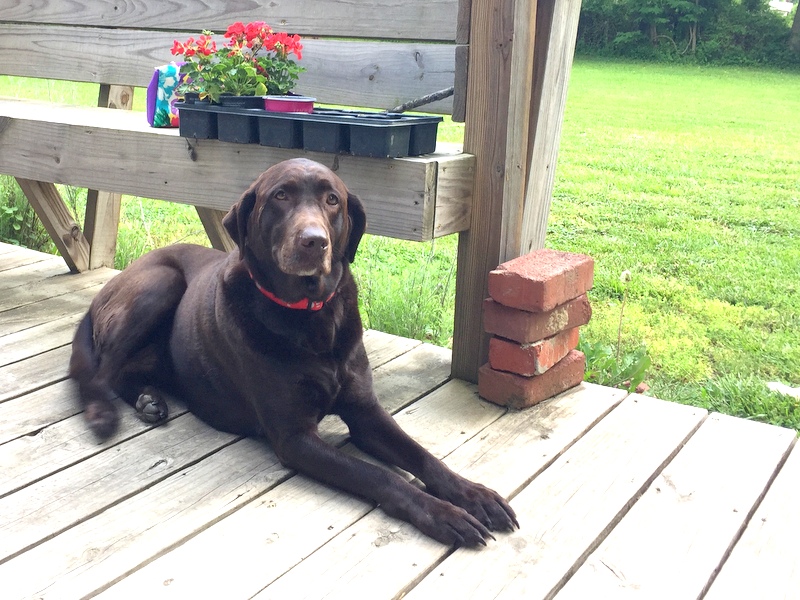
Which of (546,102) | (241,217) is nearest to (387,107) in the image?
(546,102)

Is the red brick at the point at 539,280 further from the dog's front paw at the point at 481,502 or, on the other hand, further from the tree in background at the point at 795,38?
the tree in background at the point at 795,38

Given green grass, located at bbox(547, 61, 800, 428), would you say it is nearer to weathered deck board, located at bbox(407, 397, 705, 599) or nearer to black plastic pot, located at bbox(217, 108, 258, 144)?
weathered deck board, located at bbox(407, 397, 705, 599)

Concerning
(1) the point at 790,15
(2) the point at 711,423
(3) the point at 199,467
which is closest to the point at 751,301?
(2) the point at 711,423

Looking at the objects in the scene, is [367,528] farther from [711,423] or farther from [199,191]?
[199,191]

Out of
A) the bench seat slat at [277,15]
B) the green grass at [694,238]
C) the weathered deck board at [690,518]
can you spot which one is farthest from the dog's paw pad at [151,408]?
the green grass at [694,238]

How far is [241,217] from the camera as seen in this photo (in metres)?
2.33

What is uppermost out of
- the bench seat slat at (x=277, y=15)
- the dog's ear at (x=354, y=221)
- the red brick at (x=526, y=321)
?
the bench seat slat at (x=277, y=15)

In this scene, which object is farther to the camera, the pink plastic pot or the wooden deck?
the pink plastic pot

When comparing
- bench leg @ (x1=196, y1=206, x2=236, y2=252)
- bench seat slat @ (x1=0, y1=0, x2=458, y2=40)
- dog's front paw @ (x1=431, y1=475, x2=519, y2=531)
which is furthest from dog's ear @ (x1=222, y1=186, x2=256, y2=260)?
bench leg @ (x1=196, y1=206, x2=236, y2=252)

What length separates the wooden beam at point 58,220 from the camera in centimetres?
386

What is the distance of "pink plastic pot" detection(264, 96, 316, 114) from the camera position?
271 cm

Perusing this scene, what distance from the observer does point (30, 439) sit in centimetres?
242

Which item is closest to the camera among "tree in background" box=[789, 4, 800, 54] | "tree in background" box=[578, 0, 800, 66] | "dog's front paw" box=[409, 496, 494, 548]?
"dog's front paw" box=[409, 496, 494, 548]

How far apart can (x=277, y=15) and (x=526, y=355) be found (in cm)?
180
